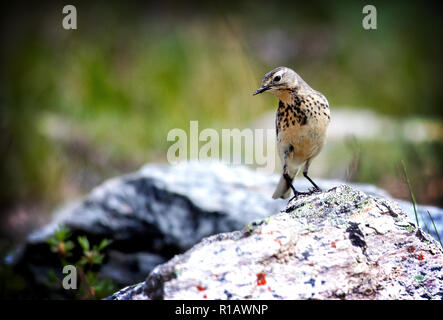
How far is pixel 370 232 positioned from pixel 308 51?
8877 mm

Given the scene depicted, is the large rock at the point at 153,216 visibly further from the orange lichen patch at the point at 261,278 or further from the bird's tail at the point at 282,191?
the orange lichen patch at the point at 261,278

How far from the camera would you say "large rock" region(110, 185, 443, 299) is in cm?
202

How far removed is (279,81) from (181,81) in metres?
6.07

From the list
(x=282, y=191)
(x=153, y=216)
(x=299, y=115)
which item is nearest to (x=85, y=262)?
(x=153, y=216)

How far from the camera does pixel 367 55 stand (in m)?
10.3

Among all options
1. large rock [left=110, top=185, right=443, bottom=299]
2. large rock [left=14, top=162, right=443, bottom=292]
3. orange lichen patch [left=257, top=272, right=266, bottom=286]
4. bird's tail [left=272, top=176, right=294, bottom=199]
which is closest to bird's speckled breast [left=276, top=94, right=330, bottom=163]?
bird's tail [left=272, top=176, right=294, bottom=199]

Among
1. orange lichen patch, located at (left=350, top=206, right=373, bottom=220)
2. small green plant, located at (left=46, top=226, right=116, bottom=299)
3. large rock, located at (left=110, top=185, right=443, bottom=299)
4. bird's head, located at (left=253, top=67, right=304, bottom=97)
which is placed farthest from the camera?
bird's head, located at (left=253, top=67, right=304, bottom=97)

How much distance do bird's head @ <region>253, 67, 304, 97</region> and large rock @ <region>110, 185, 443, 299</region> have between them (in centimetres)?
103

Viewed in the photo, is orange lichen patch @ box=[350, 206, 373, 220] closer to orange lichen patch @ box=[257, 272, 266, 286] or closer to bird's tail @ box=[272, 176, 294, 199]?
orange lichen patch @ box=[257, 272, 266, 286]

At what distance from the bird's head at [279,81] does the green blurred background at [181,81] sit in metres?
2.19

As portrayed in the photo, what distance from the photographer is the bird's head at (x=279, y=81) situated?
323 centimetres

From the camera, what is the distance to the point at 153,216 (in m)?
4.17

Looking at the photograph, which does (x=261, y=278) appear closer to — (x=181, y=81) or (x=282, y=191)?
(x=282, y=191)
